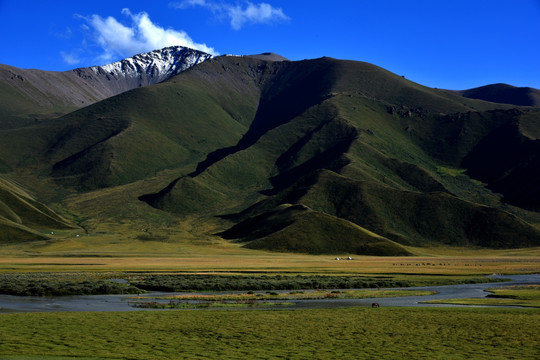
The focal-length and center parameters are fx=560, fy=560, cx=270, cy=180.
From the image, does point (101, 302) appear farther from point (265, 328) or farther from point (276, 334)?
point (276, 334)

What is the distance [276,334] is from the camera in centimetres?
3969

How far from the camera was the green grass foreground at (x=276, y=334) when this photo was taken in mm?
32844

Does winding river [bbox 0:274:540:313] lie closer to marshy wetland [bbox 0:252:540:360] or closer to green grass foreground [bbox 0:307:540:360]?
marshy wetland [bbox 0:252:540:360]

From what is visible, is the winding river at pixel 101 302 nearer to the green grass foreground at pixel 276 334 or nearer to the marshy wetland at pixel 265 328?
the marshy wetland at pixel 265 328

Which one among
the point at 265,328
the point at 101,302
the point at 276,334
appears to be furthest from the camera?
the point at 101,302

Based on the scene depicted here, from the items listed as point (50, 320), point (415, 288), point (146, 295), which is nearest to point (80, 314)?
point (50, 320)

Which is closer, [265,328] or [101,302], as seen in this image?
[265,328]

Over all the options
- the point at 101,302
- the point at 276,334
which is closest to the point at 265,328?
the point at 276,334

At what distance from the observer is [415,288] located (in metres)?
82.2

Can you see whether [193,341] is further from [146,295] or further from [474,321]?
[146,295]

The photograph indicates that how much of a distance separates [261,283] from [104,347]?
48597 millimetres

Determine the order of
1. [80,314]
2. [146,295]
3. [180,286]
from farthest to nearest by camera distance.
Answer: [180,286], [146,295], [80,314]

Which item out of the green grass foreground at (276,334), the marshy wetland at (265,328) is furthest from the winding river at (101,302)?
the green grass foreground at (276,334)

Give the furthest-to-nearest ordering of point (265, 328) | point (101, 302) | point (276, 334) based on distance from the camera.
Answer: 1. point (101, 302)
2. point (265, 328)
3. point (276, 334)
